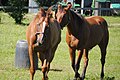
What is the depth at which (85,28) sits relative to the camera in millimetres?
10516

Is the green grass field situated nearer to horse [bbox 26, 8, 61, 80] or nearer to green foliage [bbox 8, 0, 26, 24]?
horse [bbox 26, 8, 61, 80]

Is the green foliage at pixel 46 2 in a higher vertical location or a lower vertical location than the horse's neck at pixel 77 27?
lower

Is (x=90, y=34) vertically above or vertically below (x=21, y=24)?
above

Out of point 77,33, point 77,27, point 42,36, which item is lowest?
point 77,33

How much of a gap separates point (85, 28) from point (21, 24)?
16700 mm

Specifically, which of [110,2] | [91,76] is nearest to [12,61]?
[91,76]


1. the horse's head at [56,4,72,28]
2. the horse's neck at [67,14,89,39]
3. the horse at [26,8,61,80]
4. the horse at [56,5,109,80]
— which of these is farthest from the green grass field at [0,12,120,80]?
the horse at [26,8,61,80]

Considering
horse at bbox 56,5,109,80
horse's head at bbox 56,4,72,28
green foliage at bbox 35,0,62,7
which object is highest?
horse's head at bbox 56,4,72,28

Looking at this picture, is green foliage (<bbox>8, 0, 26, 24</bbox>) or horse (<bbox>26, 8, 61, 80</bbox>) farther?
green foliage (<bbox>8, 0, 26, 24</bbox>)

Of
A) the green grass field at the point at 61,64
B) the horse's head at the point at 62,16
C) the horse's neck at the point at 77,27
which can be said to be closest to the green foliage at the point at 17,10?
the green grass field at the point at 61,64

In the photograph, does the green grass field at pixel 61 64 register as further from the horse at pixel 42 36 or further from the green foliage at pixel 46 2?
the green foliage at pixel 46 2

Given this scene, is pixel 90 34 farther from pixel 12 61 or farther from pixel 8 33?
pixel 8 33

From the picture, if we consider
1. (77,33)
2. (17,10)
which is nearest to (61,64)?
(77,33)

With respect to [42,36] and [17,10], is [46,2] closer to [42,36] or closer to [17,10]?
[17,10]
